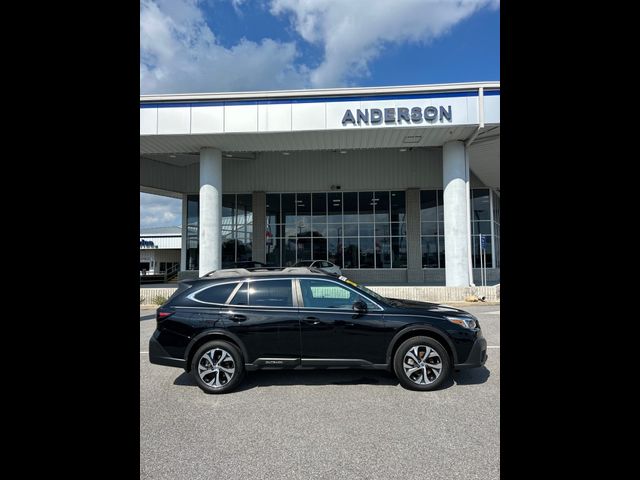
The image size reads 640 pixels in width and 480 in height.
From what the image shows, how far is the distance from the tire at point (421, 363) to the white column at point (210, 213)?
39.4 feet

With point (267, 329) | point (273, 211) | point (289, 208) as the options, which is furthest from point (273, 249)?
point (267, 329)

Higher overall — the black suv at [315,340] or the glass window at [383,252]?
the glass window at [383,252]

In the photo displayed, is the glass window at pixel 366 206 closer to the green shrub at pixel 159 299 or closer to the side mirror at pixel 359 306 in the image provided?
the green shrub at pixel 159 299

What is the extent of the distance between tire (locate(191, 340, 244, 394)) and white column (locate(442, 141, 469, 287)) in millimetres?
12174

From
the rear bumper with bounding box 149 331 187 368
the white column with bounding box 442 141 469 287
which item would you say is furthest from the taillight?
the white column with bounding box 442 141 469 287

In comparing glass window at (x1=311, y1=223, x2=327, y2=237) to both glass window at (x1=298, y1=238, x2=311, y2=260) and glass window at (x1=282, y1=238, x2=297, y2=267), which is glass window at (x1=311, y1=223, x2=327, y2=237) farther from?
glass window at (x1=282, y1=238, x2=297, y2=267)

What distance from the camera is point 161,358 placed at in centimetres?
512

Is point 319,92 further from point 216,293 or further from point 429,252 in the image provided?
point 429,252

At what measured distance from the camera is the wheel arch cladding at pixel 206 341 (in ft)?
16.5

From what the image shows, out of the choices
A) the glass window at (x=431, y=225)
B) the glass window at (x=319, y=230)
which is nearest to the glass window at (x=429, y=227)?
the glass window at (x=431, y=225)

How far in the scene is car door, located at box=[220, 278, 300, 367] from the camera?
5020mm

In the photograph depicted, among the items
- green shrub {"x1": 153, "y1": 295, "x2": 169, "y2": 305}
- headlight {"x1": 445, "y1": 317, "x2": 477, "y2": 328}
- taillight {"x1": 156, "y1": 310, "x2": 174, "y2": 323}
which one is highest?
taillight {"x1": 156, "y1": 310, "x2": 174, "y2": 323}
